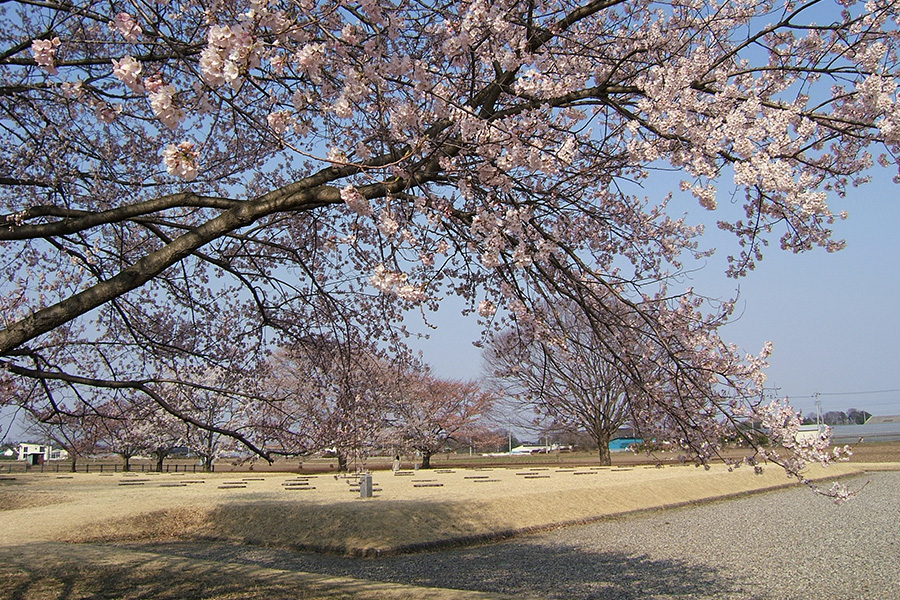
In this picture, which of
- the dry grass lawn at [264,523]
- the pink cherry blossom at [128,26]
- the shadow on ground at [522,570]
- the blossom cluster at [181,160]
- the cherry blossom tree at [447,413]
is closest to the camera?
the blossom cluster at [181,160]

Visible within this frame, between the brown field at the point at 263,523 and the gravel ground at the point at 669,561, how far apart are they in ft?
2.90

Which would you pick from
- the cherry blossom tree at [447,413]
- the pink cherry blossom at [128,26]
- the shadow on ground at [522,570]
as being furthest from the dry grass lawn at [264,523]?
the cherry blossom tree at [447,413]

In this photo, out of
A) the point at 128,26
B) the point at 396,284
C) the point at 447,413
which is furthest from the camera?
the point at 447,413

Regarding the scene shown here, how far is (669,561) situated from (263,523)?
26.8 ft

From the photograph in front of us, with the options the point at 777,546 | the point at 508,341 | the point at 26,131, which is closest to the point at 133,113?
the point at 26,131

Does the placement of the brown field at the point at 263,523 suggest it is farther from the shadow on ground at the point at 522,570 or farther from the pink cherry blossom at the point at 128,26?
the pink cherry blossom at the point at 128,26

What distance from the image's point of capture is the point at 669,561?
10.2 m

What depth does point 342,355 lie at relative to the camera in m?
7.07

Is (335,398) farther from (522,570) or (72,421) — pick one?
(522,570)

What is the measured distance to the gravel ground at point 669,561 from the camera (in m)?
8.25

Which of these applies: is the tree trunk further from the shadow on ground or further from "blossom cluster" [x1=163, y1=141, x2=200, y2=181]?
"blossom cluster" [x1=163, y1=141, x2=200, y2=181]

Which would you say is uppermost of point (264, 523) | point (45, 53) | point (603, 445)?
point (45, 53)

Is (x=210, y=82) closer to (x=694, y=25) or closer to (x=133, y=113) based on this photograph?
(x=694, y=25)

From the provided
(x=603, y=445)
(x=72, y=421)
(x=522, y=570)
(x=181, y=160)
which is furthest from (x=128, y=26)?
(x=603, y=445)
